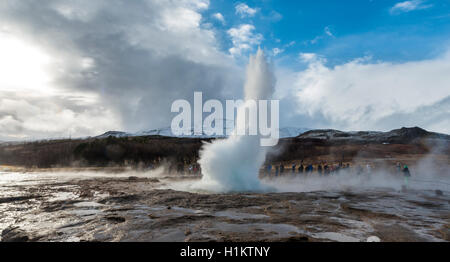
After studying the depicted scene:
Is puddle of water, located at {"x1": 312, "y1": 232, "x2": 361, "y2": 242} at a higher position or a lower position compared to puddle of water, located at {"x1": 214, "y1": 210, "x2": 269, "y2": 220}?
higher

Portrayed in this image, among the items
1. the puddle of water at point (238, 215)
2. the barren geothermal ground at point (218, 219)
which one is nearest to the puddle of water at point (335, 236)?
the barren geothermal ground at point (218, 219)

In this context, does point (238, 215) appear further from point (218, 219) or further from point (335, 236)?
point (335, 236)

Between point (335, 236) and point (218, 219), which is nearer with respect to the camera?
point (335, 236)

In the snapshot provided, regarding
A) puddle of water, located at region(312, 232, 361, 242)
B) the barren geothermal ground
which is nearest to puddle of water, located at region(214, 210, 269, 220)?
the barren geothermal ground

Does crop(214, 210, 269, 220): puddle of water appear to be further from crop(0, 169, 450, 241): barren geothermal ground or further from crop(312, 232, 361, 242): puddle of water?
crop(312, 232, 361, 242): puddle of water

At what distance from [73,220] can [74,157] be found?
43704 mm

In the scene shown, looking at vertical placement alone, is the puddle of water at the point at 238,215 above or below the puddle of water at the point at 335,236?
below

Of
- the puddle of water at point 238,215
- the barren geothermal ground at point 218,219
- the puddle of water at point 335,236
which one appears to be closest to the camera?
the puddle of water at point 335,236

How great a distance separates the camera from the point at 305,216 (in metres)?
8.35

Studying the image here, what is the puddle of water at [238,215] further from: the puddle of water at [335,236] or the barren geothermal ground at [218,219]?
the puddle of water at [335,236]

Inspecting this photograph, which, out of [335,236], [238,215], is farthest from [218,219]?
[335,236]

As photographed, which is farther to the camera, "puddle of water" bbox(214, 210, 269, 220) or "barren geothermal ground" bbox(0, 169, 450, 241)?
"puddle of water" bbox(214, 210, 269, 220)
